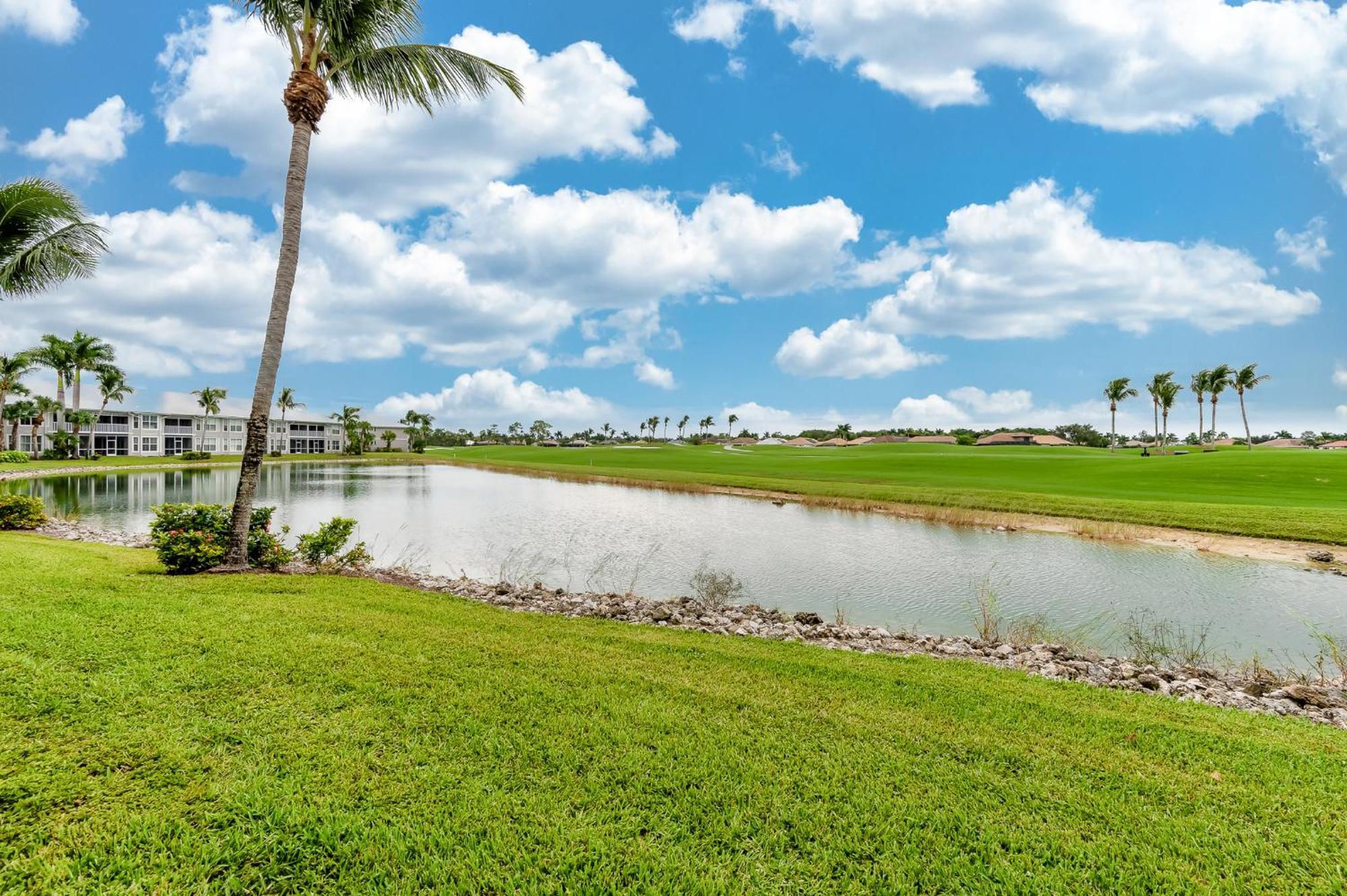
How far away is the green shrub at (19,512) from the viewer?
1591 centimetres

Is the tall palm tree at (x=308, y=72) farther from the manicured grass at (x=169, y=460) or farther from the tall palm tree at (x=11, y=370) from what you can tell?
the tall palm tree at (x=11, y=370)

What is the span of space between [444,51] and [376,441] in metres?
118

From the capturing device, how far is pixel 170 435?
256 feet

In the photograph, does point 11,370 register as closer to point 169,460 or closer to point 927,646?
point 169,460

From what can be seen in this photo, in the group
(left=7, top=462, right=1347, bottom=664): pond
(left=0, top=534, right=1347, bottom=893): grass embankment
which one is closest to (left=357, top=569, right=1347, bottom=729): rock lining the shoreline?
(left=0, top=534, right=1347, bottom=893): grass embankment

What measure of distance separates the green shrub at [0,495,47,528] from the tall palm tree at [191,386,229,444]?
74.8 metres

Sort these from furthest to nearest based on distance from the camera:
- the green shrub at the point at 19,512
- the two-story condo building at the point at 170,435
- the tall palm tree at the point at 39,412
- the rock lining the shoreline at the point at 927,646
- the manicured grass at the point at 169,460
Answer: the two-story condo building at the point at 170,435
the tall palm tree at the point at 39,412
the manicured grass at the point at 169,460
the green shrub at the point at 19,512
the rock lining the shoreline at the point at 927,646

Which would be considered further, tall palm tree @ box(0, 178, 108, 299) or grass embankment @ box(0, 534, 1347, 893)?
tall palm tree @ box(0, 178, 108, 299)

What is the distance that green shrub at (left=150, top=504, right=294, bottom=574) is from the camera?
388 inches

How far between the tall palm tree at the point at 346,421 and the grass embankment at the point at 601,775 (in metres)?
101

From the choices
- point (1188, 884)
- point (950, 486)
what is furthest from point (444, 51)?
point (950, 486)

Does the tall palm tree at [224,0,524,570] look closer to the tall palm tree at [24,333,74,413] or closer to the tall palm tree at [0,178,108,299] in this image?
the tall palm tree at [0,178,108,299]

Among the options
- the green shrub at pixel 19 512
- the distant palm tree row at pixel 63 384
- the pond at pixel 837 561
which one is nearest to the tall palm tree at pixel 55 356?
the distant palm tree row at pixel 63 384

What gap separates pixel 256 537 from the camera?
36.2ft
